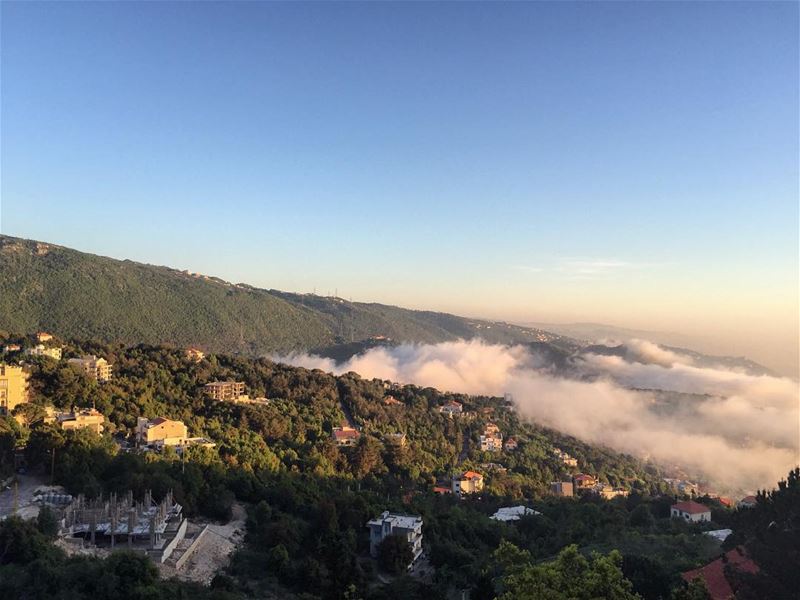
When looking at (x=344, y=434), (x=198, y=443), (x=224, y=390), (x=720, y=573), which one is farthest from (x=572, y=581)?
(x=224, y=390)

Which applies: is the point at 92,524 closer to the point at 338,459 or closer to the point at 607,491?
the point at 338,459

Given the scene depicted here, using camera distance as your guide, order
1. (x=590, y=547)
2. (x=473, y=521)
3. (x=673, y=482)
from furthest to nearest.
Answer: (x=673, y=482)
(x=473, y=521)
(x=590, y=547)

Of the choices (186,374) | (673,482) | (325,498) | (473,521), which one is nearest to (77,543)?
(325,498)

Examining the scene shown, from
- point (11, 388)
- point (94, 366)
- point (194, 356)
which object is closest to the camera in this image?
→ point (11, 388)

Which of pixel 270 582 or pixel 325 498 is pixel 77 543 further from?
pixel 325 498

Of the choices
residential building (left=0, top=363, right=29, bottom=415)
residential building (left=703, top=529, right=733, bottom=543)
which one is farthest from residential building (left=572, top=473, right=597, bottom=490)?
residential building (left=0, top=363, right=29, bottom=415)

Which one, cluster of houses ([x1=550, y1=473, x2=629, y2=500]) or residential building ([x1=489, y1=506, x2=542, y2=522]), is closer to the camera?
residential building ([x1=489, y1=506, x2=542, y2=522])

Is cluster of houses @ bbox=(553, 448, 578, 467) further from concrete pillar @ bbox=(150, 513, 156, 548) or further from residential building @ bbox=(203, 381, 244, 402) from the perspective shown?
concrete pillar @ bbox=(150, 513, 156, 548)
